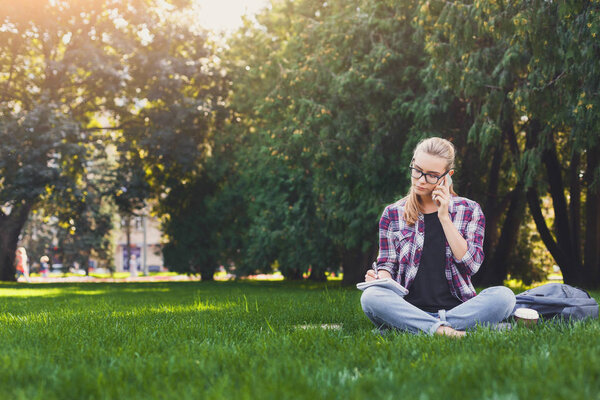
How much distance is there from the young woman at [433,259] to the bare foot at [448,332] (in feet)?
0.26

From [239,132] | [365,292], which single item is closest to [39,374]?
[365,292]

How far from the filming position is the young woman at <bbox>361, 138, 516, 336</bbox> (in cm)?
432

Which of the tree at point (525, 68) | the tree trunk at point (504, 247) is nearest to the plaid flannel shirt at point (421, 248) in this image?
the tree at point (525, 68)

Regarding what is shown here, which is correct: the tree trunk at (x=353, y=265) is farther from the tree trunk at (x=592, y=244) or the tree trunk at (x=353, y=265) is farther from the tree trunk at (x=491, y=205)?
the tree trunk at (x=592, y=244)

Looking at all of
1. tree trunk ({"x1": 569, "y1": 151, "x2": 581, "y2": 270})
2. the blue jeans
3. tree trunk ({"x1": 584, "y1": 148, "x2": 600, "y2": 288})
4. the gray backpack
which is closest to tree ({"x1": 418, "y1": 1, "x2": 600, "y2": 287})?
tree trunk ({"x1": 569, "y1": 151, "x2": 581, "y2": 270})

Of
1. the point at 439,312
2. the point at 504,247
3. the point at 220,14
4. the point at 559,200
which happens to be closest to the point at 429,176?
the point at 439,312

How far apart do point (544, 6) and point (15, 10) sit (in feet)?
60.8

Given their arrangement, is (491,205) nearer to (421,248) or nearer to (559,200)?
(559,200)

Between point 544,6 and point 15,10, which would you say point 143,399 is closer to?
point 544,6

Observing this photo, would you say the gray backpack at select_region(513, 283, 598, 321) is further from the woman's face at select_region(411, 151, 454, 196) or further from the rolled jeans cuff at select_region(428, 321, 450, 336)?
the woman's face at select_region(411, 151, 454, 196)

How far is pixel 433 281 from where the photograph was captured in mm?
4641

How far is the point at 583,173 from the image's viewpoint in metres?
15.4

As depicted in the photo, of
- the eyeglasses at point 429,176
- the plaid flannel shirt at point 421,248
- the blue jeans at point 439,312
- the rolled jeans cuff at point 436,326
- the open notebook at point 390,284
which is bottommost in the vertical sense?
the rolled jeans cuff at point 436,326

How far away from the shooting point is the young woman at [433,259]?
4324 millimetres
